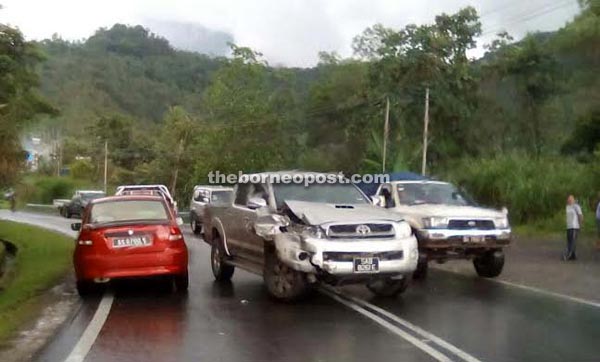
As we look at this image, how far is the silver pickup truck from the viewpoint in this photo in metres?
11.0

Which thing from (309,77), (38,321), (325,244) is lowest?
(38,321)

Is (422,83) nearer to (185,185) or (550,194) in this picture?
(550,194)

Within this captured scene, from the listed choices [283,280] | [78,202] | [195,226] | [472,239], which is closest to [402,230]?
[283,280]

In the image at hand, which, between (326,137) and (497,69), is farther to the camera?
(326,137)

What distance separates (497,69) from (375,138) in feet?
24.5

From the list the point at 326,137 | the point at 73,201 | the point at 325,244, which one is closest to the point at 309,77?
the point at 326,137

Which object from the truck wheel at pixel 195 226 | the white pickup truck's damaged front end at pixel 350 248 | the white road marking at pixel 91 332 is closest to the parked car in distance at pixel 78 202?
the truck wheel at pixel 195 226

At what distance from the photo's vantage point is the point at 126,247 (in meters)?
12.5

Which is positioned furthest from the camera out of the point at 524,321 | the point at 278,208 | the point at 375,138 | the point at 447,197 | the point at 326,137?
the point at 326,137

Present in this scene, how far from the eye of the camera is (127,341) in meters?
9.21

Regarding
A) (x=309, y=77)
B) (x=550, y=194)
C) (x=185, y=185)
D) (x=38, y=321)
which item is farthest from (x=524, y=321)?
(x=309, y=77)

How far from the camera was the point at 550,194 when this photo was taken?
2905 cm

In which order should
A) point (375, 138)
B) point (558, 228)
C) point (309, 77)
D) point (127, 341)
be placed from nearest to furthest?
point (127, 341), point (558, 228), point (375, 138), point (309, 77)

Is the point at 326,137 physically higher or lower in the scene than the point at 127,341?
higher
